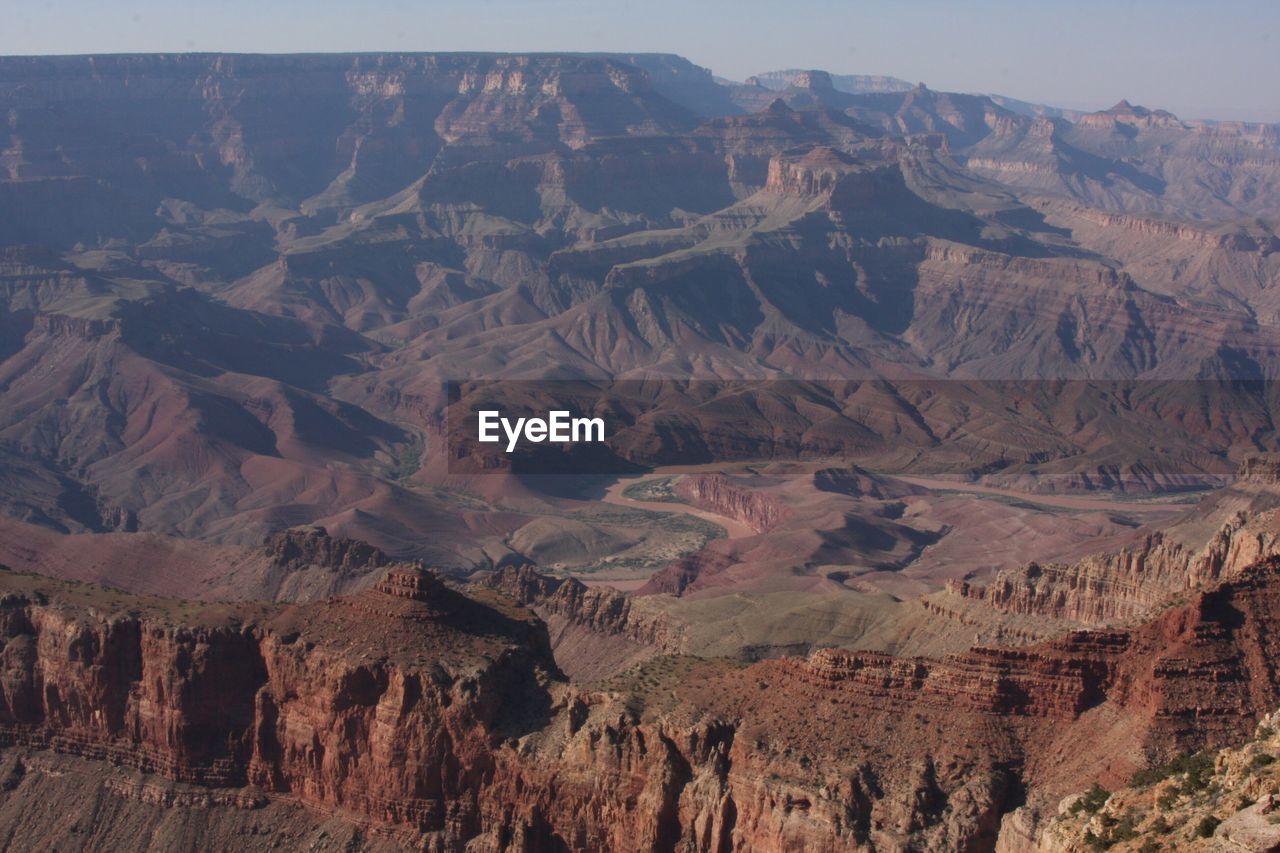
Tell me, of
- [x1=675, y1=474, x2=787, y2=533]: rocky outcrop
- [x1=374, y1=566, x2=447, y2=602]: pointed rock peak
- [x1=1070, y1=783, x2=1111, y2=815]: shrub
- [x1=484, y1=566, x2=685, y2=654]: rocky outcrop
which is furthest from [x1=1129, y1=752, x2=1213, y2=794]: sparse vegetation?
[x1=675, y1=474, x2=787, y2=533]: rocky outcrop

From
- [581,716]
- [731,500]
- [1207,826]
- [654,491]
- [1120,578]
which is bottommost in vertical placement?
[1207,826]

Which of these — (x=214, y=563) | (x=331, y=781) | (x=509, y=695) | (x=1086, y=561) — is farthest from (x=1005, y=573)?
(x=214, y=563)

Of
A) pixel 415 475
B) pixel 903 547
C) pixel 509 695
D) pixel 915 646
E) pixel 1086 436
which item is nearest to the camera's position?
pixel 509 695

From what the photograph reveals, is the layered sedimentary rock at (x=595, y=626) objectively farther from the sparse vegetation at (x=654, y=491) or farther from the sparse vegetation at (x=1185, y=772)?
the sparse vegetation at (x=654, y=491)

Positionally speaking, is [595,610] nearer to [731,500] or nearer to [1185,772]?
[1185,772]

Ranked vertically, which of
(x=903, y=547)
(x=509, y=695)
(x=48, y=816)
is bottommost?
(x=48, y=816)

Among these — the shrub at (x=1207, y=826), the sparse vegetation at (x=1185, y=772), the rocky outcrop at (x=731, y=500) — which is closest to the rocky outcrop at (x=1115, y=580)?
the sparse vegetation at (x=1185, y=772)

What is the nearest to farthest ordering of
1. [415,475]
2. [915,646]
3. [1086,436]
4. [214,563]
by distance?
[915,646]
[214,563]
[415,475]
[1086,436]

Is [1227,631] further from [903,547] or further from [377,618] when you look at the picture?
[903,547]

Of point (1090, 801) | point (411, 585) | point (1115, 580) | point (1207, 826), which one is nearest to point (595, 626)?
point (411, 585)
